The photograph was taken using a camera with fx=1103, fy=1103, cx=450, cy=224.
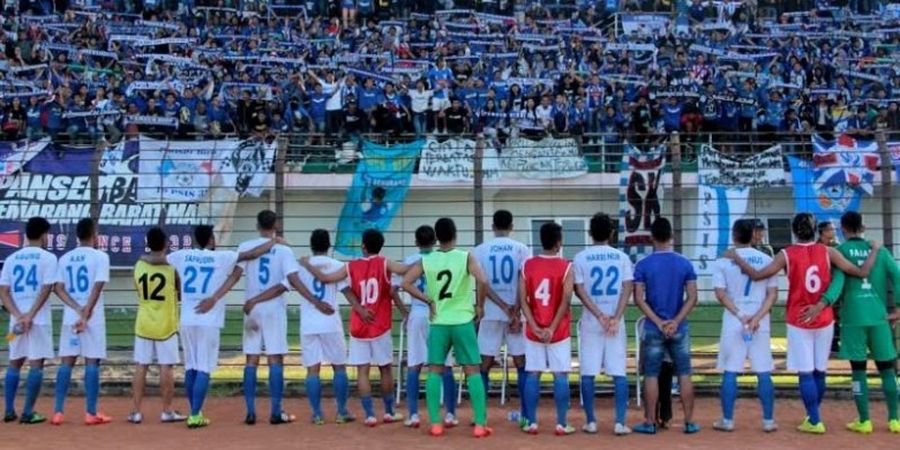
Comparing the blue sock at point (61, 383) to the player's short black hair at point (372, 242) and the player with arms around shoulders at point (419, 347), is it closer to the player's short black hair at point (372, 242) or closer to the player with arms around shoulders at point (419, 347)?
the player's short black hair at point (372, 242)

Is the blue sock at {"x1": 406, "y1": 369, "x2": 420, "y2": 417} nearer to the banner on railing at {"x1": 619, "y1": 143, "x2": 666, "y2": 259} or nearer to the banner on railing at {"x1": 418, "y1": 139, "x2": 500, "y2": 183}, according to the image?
the banner on railing at {"x1": 619, "y1": 143, "x2": 666, "y2": 259}

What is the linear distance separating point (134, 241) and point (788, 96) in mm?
16481

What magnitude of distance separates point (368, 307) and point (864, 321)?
4846mm

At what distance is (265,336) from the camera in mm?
11211

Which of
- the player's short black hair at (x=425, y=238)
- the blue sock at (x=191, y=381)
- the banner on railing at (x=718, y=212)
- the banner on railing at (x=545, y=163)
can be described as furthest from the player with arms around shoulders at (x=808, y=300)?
the banner on railing at (x=545, y=163)

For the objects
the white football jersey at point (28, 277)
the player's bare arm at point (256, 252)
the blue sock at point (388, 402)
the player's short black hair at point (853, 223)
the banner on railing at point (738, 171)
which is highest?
the banner on railing at point (738, 171)

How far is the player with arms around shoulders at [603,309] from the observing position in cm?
1066

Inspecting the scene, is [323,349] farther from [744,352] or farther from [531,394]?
[744,352]

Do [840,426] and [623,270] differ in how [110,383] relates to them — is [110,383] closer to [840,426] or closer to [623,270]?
[623,270]

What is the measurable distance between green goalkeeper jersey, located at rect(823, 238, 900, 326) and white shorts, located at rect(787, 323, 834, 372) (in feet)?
0.92

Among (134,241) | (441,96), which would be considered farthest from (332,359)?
(441,96)

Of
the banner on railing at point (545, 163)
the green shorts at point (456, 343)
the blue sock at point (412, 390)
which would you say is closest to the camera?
the green shorts at point (456, 343)

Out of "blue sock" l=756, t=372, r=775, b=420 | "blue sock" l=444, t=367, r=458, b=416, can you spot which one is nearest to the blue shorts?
"blue sock" l=756, t=372, r=775, b=420

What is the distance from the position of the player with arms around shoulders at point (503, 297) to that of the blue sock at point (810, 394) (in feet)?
8.85
